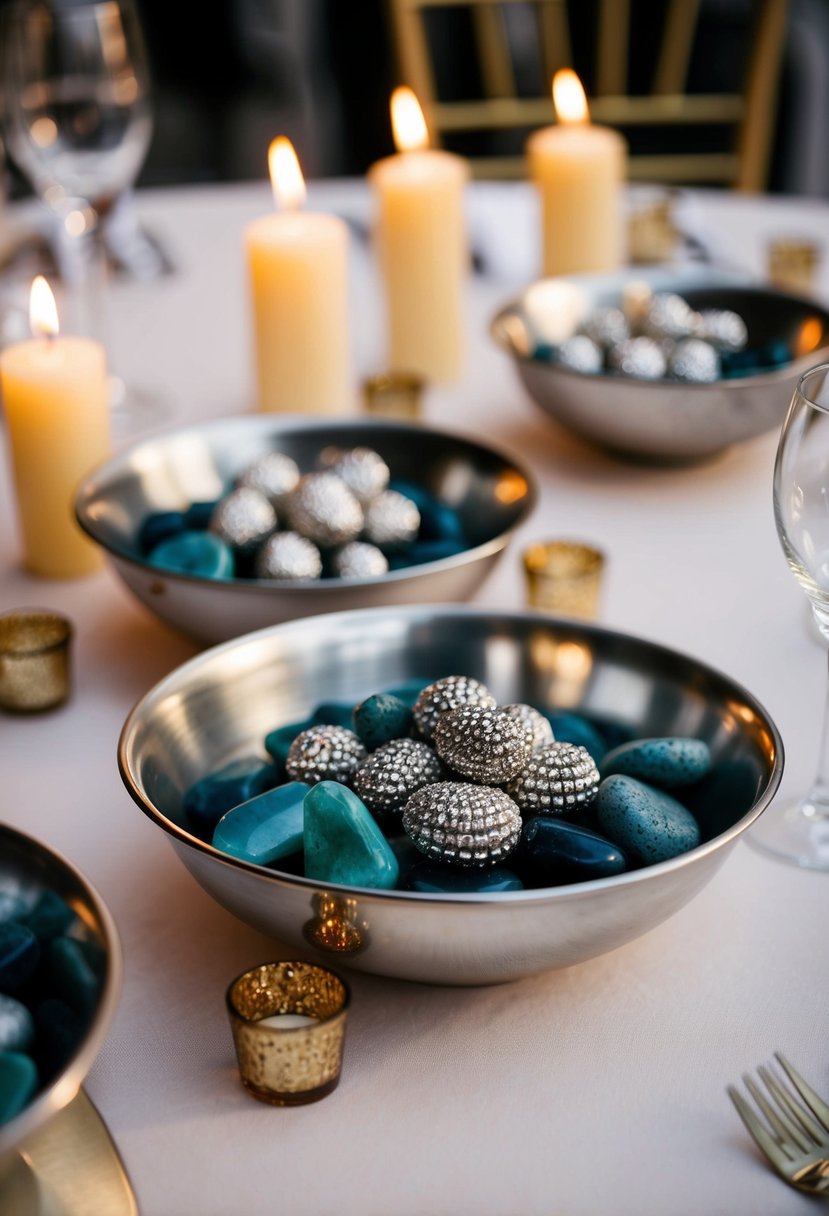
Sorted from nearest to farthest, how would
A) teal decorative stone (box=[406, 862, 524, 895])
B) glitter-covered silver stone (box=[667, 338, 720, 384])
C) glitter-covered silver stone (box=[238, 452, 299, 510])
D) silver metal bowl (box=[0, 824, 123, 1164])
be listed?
1. silver metal bowl (box=[0, 824, 123, 1164])
2. teal decorative stone (box=[406, 862, 524, 895])
3. glitter-covered silver stone (box=[238, 452, 299, 510])
4. glitter-covered silver stone (box=[667, 338, 720, 384])

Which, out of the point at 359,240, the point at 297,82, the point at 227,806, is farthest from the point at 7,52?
the point at 297,82

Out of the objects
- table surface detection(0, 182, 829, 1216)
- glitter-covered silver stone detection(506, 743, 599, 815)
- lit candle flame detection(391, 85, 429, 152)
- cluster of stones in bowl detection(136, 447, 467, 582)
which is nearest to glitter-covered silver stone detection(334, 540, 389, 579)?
cluster of stones in bowl detection(136, 447, 467, 582)

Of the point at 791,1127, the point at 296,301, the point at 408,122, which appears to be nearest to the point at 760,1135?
the point at 791,1127

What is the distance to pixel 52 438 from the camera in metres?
0.83

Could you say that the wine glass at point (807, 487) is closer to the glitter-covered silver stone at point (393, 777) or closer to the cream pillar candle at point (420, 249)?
the glitter-covered silver stone at point (393, 777)

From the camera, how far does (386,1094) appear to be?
469mm

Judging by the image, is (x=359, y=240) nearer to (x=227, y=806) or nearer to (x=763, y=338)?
(x=763, y=338)

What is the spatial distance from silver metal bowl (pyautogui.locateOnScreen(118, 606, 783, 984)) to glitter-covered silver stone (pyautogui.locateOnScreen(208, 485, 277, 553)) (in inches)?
4.5

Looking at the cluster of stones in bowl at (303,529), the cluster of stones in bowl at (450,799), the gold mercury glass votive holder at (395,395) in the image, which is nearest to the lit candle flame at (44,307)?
the cluster of stones in bowl at (303,529)

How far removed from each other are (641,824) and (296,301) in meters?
0.58

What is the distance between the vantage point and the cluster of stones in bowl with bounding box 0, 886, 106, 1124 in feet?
1.28

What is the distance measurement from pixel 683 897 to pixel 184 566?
33cm

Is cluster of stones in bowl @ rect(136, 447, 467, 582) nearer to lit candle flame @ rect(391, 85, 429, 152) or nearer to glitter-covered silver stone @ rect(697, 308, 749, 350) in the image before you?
glitter-covered silver stone @ rect(697, 308, 749, 350)

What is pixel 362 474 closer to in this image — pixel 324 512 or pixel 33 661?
pixel 324 512
